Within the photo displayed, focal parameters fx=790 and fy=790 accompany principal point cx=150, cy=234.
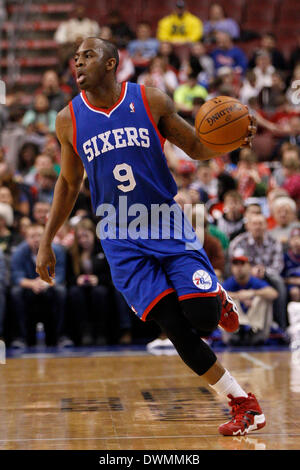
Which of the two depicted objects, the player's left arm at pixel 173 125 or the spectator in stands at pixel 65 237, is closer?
the player's left arm at pixel 173 125

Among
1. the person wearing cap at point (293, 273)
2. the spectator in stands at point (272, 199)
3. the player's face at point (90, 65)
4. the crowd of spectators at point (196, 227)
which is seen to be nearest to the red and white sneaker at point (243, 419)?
the player's face at point (90, 65)

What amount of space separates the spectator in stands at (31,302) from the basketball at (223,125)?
4852 mm

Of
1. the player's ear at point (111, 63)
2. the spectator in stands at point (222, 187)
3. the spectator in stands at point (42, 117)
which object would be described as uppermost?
the spectator in stands at point (42, 117)

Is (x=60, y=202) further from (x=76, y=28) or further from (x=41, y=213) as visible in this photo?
(x=76, y=28)

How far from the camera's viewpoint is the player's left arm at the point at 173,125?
4242 mm

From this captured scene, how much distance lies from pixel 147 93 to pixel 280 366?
3390 mm

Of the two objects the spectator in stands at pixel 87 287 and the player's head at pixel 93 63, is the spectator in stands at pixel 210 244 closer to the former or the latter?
the spectator in stands at pixel 87 287

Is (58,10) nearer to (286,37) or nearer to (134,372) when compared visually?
(286,37)

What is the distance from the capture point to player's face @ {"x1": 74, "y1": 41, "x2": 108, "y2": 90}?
13.6 ft

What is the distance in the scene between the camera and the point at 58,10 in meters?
15.7

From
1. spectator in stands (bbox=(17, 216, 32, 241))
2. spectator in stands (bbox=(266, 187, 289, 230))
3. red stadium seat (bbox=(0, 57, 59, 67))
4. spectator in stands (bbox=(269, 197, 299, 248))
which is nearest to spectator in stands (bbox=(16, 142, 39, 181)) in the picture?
spectator in stands (bbox=(17, 216, 32, 241))

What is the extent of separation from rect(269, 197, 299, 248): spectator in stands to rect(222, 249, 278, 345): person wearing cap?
0.86 meters

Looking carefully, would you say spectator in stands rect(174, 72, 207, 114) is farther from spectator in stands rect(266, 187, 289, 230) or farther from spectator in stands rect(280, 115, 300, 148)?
spectator in stands rect(266, 187, 289, 230)

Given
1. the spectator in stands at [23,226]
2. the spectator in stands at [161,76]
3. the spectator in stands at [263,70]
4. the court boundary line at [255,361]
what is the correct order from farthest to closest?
the spectator in stands at [263,70] → the spectator in stands at [161,76] → the spectator in stands at [23,226] → the court boundary line at [255,361]
